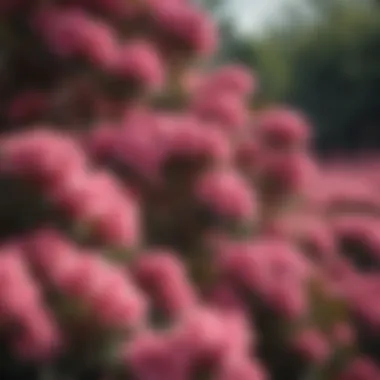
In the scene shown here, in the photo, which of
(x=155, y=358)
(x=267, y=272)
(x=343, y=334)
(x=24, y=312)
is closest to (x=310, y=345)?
(x=343, y=334)

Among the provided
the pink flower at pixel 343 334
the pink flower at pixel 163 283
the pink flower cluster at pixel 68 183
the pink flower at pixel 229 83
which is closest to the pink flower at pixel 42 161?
the pink flower cluster at pixel 68 183

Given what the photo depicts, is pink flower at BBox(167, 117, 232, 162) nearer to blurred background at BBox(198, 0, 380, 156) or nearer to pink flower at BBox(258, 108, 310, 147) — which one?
pink flower at BBox(258, 108, 310, 147)

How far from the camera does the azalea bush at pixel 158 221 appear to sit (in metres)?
1.96

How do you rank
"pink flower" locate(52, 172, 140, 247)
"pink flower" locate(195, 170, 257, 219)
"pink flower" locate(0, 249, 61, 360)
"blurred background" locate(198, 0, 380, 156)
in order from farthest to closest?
"blurred background" locate(198, 0, 380, 156), "pink flower" locate(195, 170, 257, 219), "pink flower" locate(52, 172, 140, 247), "pink flower" locate(0, 249, 61, 360)

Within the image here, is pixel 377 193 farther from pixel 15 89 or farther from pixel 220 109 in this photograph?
pixel 15 89

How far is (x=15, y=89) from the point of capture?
8.04ft

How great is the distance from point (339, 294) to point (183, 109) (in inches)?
24.2

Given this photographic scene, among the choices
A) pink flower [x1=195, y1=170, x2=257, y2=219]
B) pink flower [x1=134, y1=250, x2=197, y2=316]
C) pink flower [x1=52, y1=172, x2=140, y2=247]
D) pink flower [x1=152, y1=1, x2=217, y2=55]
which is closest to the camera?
pink flower [x1=52, y1=172, x2=140, y2=247]

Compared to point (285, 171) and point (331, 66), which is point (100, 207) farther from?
point (331, 66)

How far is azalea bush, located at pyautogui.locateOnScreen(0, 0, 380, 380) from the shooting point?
196 cm

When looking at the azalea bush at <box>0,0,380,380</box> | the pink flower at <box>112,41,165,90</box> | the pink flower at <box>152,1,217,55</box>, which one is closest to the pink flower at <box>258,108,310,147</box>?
the azalea bush at <box>0,0,380,380</box>

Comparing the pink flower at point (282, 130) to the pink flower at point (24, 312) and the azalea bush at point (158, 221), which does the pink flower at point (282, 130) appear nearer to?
the azalea bush at point (158, 221)

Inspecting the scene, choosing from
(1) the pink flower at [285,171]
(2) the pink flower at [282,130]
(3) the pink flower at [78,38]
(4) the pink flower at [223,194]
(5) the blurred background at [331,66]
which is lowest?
(4) the pink flower at [223,194]

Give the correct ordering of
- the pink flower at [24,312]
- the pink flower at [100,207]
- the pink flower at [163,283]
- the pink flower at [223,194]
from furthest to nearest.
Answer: the pink flower at [223,194], the pink flower at [163,283], the pink flower at [100,207], the pink flower at [24,312]
